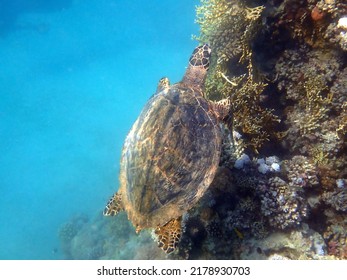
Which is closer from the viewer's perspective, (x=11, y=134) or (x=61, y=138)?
(x=61, y=138)

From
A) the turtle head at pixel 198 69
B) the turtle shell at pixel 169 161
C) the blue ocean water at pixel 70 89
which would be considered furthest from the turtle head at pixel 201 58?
the blue ocean water at pixel 70 89

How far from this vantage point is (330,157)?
448 centimetres

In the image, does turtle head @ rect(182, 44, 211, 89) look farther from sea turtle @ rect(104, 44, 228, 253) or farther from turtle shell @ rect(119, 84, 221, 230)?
turtle shell @ rect(119, 84, 221, 230)

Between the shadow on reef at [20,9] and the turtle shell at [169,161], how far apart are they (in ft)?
165

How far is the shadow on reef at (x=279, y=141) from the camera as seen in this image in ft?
14.2

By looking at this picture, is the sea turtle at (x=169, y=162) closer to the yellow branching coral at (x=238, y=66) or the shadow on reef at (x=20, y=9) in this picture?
the yellow branching coral at (x=238, y=66)

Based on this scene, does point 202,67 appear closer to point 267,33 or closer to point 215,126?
point 215,126

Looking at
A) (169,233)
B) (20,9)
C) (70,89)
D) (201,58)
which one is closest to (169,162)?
(169,233)

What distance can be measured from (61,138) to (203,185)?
5710cm

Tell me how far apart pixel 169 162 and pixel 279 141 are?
8.75 ft

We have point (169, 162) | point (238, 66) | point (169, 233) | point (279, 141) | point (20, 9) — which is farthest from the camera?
point (20, 9)

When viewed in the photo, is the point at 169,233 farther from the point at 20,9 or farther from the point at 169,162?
the point at 20,9

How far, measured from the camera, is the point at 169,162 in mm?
3545
